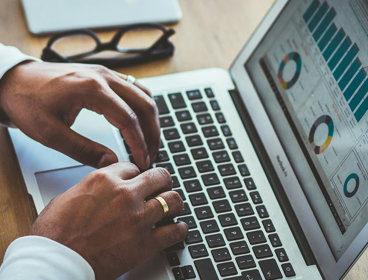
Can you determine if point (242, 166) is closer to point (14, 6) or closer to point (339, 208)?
point (339, 208)

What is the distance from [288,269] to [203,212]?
0.48 feet

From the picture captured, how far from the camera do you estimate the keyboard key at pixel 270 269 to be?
2.77ft

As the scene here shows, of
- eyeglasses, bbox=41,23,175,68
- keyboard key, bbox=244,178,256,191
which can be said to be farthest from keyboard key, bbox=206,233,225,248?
eyeglasses, bbox=41,23,175,68

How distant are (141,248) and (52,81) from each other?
0.92ft

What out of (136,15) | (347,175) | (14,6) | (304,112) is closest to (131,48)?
(136,15)

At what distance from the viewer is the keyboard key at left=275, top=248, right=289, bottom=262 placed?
871 mm

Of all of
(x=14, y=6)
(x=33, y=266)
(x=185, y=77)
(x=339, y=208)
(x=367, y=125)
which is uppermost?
(x=14, y=6)

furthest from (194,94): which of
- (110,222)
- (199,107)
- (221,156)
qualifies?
(110,222)

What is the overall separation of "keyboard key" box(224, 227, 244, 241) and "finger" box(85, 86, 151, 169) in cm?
17

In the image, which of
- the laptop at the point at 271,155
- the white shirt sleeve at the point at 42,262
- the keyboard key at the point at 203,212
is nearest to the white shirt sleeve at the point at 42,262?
the white shirt sleeve at the point at 42,262

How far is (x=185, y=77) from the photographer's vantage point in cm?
108

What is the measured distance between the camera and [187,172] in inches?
37.2

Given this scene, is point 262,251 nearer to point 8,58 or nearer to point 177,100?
point 177,100

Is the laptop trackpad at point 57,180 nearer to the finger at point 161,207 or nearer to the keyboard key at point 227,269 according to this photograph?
the finger at point 161,207
